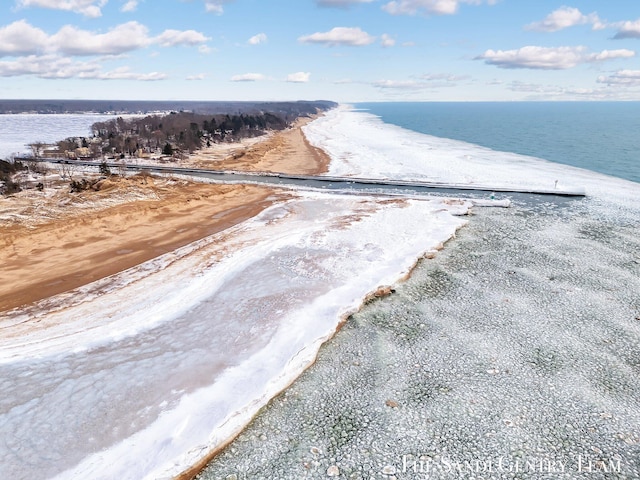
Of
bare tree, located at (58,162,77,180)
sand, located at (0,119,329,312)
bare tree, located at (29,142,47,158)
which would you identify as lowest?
sand, located at (0,119,329,312)

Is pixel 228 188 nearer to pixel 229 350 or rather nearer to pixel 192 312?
pixel 192 312

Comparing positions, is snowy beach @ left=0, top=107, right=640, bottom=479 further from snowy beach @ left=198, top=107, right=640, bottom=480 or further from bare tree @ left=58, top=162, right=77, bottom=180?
bare tree @ left=58, top=162, right=77, bottom=180

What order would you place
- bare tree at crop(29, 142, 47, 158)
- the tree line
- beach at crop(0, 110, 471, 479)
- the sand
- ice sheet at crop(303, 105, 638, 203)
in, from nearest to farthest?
beach at crop(0, 110, 471, 479) → the sand → ice sheet at crop(303, 105, 638, 203) → bare tree at crop(29, 142, 47, 158) → the tree line

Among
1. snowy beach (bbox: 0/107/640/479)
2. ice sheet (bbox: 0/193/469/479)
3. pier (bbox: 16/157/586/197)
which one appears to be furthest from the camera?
pier (bbox: 16/157/586/197)

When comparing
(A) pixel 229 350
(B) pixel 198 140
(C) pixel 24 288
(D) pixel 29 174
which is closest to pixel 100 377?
(A) pixel 229 350

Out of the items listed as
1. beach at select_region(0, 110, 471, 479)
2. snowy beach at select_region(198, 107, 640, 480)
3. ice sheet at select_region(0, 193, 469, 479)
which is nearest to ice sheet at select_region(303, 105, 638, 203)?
beach at select_region(0, 110, 471, 479)

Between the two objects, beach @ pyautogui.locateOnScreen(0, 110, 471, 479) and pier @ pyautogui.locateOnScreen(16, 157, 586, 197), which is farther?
pier @ pyautogui.locateOnScreen(16, 157, 586, 197)
